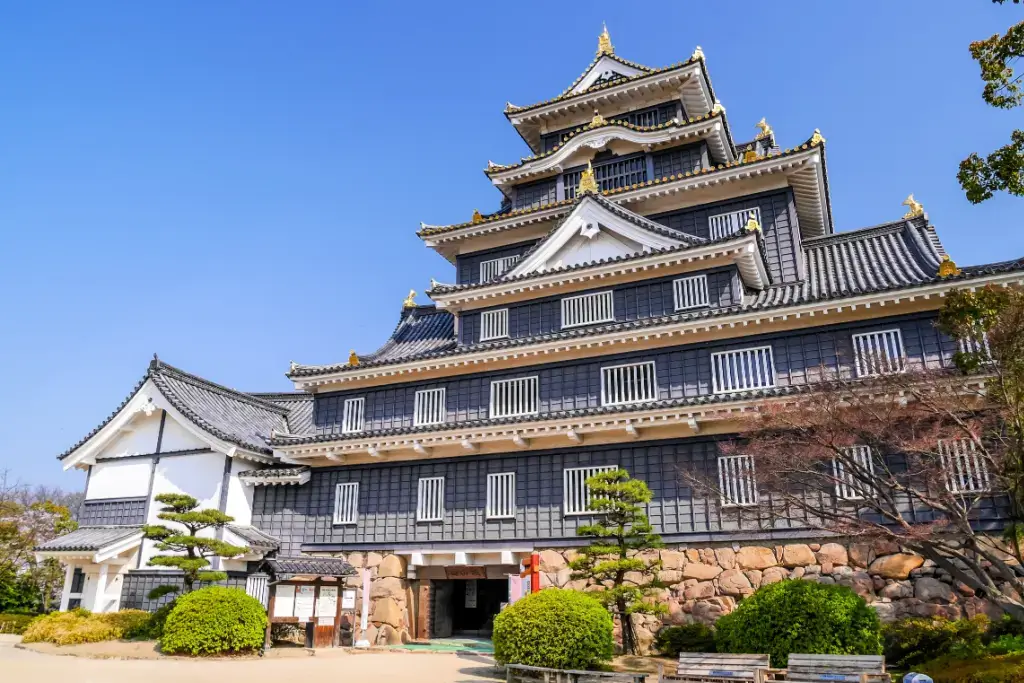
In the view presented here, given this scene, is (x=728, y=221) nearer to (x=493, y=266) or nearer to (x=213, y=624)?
(x=493, y=266)

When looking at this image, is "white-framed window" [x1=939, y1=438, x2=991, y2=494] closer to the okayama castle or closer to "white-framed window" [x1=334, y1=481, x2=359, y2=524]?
the okayama castle

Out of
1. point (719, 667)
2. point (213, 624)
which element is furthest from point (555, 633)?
point (213, 624)

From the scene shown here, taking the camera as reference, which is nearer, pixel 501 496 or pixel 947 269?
pixel 947 269

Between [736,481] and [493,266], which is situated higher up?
[493,266]

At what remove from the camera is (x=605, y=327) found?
72.2ft

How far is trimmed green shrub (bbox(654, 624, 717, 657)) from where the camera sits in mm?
17219

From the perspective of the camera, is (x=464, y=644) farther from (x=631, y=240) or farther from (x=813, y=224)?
(x=813, y=224)

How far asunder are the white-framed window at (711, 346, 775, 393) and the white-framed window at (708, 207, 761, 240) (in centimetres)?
551

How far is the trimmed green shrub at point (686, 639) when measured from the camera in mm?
17219

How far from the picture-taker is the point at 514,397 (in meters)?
23.3

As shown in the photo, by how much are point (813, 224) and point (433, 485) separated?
16.5 m

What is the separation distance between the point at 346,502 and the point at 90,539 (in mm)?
9066

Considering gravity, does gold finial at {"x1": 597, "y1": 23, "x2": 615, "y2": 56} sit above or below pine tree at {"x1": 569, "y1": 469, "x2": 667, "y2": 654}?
above

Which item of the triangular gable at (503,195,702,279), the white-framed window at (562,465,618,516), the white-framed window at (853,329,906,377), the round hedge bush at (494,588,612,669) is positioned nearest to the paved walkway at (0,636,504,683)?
the round hedge bush at (494,588,612,669)
